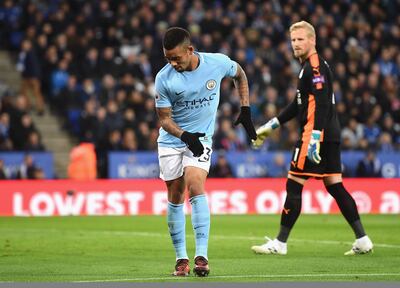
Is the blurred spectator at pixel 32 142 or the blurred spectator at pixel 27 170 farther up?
the blurred spectator at pixel 32 142

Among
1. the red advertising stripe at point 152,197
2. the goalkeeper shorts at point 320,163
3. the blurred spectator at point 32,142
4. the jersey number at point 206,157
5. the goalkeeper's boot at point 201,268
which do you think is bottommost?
the red advertising stripe at point 152,197

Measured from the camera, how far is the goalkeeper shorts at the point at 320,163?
11.5 m

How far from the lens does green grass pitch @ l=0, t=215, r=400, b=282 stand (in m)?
9.31

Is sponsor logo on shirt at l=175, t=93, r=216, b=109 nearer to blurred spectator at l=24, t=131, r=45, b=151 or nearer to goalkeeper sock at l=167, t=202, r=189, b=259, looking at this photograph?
goalkeeper sock at l=167, t=202, r=189, b=259

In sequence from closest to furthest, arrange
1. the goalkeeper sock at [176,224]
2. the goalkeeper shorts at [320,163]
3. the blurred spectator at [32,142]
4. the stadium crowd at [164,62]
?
1. the goalkeeper sock at [176,224]
2. the goalkeeper shorts at [320,163]
3. the blurred spectator at [32,142]
4. the stadium crowd at [164,62]

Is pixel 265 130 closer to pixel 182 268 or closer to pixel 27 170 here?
pixel 182 268

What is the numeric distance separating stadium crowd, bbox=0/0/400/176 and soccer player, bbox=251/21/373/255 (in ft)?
41.0

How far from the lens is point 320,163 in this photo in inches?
456

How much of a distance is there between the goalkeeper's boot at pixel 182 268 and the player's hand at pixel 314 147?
245cm

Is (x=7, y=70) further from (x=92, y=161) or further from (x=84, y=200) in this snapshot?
(x=84, y=200)

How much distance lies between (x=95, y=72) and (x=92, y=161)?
10.1ft

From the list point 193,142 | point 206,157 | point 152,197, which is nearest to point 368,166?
point 152,197

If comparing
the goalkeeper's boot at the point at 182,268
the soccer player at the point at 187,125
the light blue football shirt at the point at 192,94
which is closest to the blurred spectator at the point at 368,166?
the soccer player at the point at 187,125

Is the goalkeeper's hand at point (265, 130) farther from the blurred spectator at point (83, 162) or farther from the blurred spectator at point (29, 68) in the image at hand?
the blurred spectator at point (29, 68)
